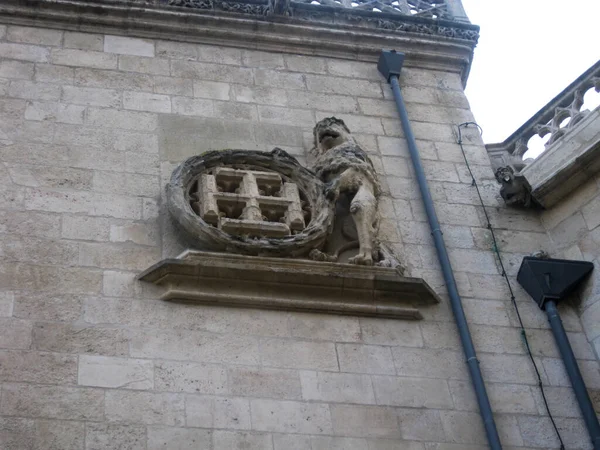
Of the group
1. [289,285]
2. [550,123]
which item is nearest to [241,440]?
[289,285]

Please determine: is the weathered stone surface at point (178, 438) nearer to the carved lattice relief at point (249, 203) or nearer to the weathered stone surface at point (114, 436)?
the weathered stone surface at point (114, 436)

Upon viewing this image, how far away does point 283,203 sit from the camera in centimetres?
869

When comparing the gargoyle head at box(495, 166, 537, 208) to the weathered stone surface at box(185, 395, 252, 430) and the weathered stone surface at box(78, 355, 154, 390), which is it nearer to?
the weathered stone surface at box(185, 395, 252, 430)

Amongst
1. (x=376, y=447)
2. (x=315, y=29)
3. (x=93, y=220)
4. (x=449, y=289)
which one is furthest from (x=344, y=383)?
(x=315, y=29)

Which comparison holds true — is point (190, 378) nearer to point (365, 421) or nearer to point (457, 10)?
point (365, 421)

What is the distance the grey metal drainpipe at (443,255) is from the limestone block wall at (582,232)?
920 millimetres

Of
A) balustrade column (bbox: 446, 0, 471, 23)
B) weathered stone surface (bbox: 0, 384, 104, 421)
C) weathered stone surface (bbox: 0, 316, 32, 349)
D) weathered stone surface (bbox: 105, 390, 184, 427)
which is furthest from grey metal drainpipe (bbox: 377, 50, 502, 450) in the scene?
weathered stone surface (bbox: 0, 316, 32, 349)

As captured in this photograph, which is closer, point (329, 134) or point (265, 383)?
point (265, 383)

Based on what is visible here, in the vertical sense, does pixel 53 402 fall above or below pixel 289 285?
below

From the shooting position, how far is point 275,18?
1048 cm

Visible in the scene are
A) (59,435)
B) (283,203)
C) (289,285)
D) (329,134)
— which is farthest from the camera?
(329,134)

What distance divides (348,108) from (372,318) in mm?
2412

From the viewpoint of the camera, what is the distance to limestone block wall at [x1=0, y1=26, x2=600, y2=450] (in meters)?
7.23

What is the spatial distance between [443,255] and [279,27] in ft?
9.26
